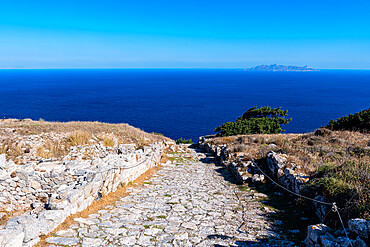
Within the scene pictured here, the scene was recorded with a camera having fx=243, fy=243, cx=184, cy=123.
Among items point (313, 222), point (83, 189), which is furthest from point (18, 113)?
point (313, 222)

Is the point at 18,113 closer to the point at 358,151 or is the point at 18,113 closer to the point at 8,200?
the point at 8,200

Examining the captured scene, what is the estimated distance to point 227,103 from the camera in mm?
108062

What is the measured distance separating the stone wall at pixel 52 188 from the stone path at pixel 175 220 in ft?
1.61

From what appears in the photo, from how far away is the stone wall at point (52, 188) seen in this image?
5500mm

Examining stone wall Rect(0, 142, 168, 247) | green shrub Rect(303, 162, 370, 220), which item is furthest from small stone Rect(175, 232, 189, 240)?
green shrub Rect(303, 162, 370, 220)

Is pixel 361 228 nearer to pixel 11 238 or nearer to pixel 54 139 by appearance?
pixel 11 238

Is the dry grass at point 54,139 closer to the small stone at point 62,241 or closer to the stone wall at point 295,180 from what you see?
the stone wall at point 295,180

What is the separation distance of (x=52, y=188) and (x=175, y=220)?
6055mm

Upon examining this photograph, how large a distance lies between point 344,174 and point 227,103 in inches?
3995

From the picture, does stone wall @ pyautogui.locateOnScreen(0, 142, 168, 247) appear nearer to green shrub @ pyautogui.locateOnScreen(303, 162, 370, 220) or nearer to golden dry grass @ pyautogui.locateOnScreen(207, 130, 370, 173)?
green shrub @ pyautogui.locateOnScreen(303, 162, 370, 220)

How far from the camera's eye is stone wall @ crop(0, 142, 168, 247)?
5500 mm

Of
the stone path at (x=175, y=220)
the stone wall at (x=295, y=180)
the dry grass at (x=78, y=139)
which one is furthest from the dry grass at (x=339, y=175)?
the dry grass at (x=78, y=139)

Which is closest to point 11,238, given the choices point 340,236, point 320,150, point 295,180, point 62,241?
point 62,241

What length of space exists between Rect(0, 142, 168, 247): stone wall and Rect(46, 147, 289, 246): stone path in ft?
1.61
